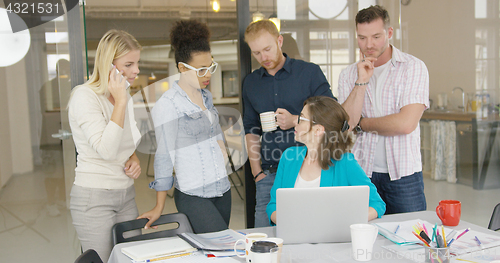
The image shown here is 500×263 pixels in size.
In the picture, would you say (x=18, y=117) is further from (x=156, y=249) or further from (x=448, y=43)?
(x=448, y=43)

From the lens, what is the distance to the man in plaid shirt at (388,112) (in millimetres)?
2309

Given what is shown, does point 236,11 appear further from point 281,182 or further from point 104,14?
point 281,182

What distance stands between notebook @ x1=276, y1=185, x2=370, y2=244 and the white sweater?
2.87ft

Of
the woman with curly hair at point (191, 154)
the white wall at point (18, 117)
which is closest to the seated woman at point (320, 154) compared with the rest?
the woman with curly hair at point (191, 154)

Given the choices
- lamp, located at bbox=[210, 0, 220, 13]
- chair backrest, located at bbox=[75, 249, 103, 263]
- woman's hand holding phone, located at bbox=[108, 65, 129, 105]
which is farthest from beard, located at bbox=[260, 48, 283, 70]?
chair backrest, located at bbox=[75, 249, 103, 263]

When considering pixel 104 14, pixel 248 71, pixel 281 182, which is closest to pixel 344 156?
pixel 281 182

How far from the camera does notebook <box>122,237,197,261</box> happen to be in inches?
56.0

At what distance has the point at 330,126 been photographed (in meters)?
2.03

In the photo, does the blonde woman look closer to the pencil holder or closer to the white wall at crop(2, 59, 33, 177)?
the white wall at crop(2, 59, 33, 177)

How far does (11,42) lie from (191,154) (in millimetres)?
1389

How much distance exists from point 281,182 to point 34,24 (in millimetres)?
1854

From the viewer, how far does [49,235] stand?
2686 mm

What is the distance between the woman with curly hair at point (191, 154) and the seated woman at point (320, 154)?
36cm

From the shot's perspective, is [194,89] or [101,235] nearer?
[101,235]
